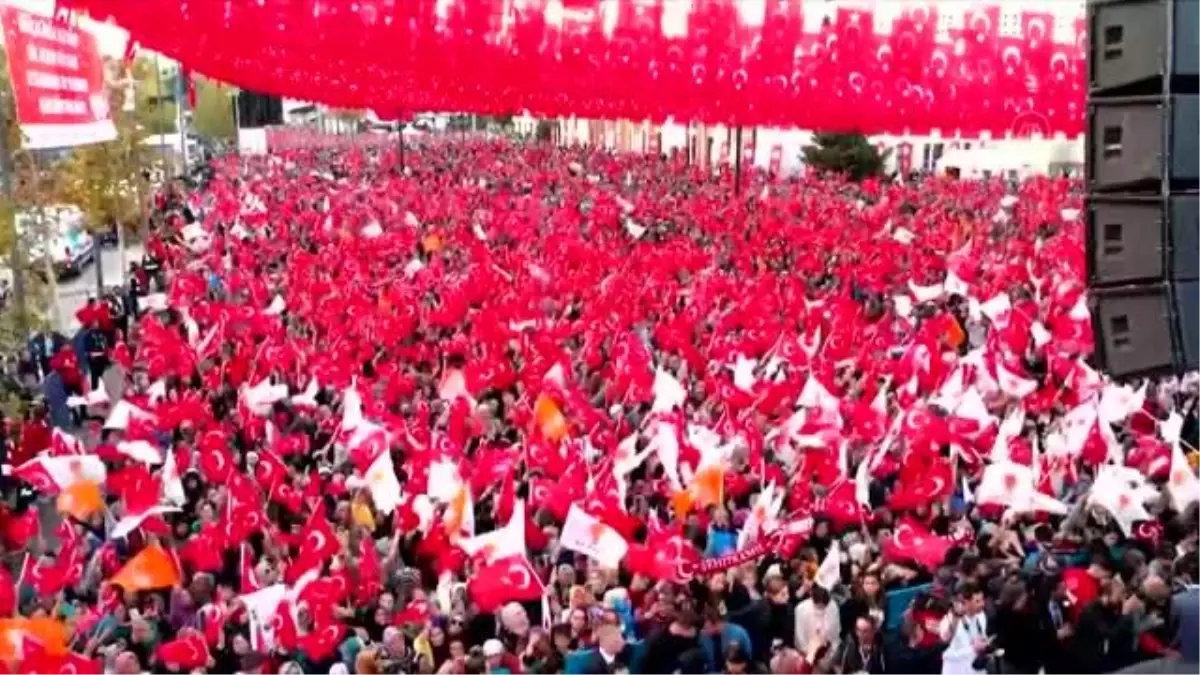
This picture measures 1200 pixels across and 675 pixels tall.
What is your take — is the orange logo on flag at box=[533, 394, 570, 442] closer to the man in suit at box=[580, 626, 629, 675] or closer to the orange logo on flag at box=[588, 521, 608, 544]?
the orange logo on flag at box=[588, 521, 608, 544]

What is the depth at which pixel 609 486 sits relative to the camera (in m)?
11.6

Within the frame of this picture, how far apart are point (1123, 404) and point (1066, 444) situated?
1.08 m

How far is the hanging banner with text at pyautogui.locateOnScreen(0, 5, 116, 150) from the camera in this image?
52.0ft

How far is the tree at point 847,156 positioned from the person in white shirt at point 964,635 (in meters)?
39.4

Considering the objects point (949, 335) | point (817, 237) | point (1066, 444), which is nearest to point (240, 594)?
point (1066, 444)

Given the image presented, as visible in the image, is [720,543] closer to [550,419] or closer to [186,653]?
[550,419]

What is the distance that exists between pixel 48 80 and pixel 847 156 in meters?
34.5

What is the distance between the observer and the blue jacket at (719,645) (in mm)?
9195

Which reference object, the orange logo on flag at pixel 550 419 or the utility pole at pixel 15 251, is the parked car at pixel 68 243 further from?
the orange logo on flag at pixel 550 419

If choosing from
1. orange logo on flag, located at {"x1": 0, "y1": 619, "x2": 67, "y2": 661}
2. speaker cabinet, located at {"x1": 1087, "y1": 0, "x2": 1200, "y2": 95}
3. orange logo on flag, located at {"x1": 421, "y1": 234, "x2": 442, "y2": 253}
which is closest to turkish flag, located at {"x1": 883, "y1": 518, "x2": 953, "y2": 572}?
speaker cabinet, located at {"x1": 1087, "y1": 0, "x2": 1200, "y2": 95}

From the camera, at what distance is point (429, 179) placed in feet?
156

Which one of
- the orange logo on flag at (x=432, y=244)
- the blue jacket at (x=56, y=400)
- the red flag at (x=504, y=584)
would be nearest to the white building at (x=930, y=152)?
the orange logo on flag at (x=432, y=244)

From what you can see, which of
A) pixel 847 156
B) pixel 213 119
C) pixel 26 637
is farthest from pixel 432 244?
pixel 213 119

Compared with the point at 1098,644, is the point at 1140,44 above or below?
above
